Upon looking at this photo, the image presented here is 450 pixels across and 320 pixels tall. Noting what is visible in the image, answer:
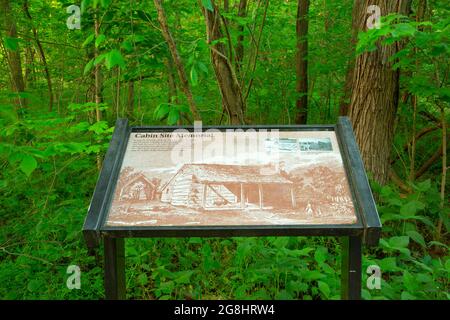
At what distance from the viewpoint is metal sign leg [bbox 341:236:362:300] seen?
212cm

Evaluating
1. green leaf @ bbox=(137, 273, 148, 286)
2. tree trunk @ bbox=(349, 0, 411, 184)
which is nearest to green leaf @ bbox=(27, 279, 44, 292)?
green leaf @ bbox=(137, 273, 148, 286)

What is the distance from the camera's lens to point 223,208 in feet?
6.96

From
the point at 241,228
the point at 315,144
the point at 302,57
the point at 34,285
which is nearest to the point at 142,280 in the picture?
the point at 34,285

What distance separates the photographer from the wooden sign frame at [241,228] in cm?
197

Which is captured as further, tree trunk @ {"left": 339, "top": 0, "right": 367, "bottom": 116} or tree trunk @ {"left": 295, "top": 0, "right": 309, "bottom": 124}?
tree trunk @ {"left": 295, "top": 0, "right": 309, "bottom": 124}

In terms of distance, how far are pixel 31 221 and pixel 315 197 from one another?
2996 mm

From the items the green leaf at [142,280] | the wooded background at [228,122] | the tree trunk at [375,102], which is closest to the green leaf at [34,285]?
the wooded background at [228,122]

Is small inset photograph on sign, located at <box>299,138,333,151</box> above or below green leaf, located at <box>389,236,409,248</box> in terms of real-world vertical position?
above

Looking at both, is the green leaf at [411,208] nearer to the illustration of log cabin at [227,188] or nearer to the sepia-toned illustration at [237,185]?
the sepia-toned illustration at [237,185]

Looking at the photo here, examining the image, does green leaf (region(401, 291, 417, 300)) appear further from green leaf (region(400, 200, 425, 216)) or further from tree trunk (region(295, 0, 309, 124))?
tree trunk (region(295, 0, 309, 124))
